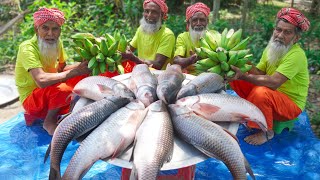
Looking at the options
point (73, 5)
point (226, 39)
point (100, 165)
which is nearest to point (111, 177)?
point (100, 165)

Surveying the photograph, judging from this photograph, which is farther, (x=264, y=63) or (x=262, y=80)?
(x=264, y=63)

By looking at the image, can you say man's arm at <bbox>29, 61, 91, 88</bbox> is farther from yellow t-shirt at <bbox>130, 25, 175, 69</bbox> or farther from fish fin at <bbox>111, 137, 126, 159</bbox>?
fish fin at <bbox>111, 137, 126, 159</bbox>

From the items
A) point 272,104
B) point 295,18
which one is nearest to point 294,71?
point 272,104

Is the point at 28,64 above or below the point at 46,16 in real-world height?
below

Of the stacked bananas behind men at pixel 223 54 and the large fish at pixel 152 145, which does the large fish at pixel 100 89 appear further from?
the stacked bananas behind men at pixel 223 54

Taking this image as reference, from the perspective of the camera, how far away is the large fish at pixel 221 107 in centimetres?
288

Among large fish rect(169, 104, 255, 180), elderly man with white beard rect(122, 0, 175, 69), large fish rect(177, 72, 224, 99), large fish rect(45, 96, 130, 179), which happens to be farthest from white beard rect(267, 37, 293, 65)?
large fish rect(45, 96, 130, 179)

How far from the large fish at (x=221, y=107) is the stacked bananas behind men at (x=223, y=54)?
0.55m

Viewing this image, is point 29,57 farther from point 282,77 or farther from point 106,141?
point 282,77

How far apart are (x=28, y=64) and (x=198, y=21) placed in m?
2.23

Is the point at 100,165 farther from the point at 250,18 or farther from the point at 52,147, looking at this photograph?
the point at 250,18

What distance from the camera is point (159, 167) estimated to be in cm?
241

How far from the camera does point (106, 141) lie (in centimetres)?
256

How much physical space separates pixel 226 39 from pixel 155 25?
1.65 m
